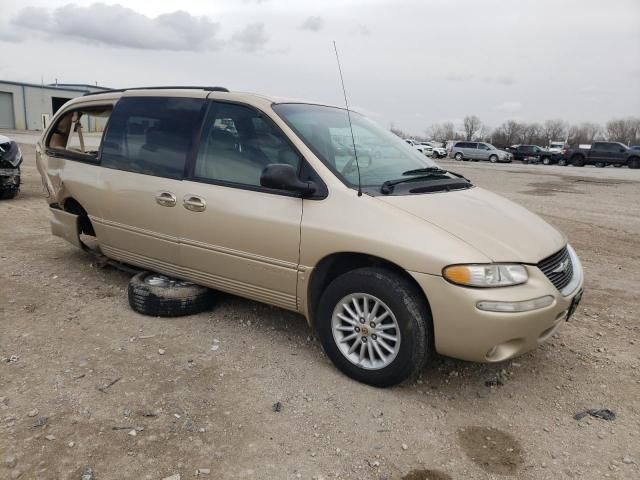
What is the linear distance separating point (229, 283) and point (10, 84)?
55884 millimetres

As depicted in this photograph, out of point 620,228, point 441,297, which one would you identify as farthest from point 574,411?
point 620,228

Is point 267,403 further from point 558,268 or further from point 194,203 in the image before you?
point 558,268

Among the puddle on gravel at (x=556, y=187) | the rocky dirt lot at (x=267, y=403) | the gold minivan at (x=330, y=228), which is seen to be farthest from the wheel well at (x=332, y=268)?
the puddle on gravel at (x=556, y=187)

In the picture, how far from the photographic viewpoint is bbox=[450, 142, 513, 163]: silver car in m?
38.0

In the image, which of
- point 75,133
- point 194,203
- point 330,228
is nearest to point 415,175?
point 330,228

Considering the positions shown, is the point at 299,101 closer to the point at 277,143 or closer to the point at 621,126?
the point at 277,143

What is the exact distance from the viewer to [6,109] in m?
49.4

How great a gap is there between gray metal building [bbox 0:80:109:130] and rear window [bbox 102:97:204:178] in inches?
1964

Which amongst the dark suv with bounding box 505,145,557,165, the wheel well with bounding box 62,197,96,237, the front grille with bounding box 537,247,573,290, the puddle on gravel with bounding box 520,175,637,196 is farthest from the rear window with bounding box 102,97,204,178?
the dark suv with bounding box 505,145,557,165

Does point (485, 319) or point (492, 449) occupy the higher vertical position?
point (485, 319)

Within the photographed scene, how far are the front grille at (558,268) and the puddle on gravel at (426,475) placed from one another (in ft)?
4.30

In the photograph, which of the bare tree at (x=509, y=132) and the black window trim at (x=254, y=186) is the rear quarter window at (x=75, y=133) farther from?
the bare tree at (x=509, y=132)

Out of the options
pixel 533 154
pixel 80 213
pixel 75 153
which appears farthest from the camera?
pixel 533 154

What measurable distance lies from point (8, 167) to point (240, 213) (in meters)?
7.13
